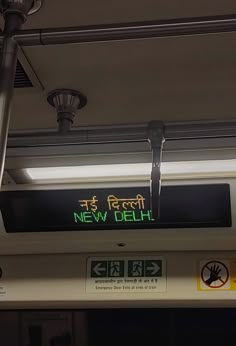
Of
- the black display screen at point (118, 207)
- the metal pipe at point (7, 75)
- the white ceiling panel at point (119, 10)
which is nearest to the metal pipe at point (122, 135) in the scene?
the white ceiling panel at point (119, 10)

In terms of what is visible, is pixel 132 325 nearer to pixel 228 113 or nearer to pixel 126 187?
pixel 126 187

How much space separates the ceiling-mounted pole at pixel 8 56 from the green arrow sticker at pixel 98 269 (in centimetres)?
203

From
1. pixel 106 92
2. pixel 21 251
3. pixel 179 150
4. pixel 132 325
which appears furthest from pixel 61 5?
pixel 132 325

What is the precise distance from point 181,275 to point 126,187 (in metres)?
0.94

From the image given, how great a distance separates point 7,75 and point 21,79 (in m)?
0.64

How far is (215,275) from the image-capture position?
328 centimetres

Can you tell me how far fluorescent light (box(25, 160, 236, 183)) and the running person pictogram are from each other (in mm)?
877

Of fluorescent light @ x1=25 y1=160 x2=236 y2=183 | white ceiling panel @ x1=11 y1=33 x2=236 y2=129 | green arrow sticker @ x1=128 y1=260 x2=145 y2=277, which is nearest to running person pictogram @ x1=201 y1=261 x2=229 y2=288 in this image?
green arrow sticker @ x1=128 y1=260 x2=145 y2=277

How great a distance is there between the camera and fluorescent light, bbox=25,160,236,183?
8.11 feet

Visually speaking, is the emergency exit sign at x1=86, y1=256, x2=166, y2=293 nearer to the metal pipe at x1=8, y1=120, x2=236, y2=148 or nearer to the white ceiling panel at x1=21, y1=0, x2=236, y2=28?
the metal pipe at x1=8, y1=120, x2=236, y2=148

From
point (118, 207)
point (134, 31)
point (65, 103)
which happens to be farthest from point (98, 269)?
point (134, 31)

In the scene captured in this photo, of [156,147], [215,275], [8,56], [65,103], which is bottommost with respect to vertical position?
[215,275]

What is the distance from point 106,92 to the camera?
7.24 ft

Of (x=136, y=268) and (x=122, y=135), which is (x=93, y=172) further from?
(x=136, y=268)
